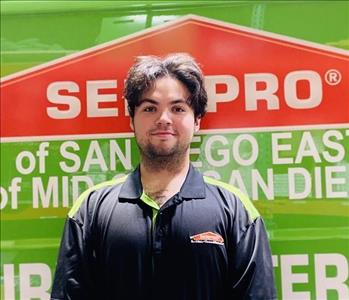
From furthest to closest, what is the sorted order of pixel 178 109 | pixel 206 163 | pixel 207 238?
1. pixel 206 163
2. pixel 178 109
3. pixel 207 238

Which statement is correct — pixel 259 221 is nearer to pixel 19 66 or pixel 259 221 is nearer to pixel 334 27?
pixel 334 27

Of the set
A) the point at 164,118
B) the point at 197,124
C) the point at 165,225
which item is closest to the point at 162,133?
the point at 164,118

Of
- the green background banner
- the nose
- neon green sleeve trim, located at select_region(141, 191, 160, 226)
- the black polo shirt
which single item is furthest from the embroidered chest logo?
the nose

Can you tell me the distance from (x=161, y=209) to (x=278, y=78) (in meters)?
0.67

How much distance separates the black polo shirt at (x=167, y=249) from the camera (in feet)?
5.86

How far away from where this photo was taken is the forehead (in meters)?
1.88

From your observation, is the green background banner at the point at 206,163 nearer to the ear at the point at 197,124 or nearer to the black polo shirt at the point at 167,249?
the ear at the point at 197,124

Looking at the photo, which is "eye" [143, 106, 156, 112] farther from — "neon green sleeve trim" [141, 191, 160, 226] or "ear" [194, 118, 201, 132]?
"neon green sleeve trim" [141, 191, 160, 226]

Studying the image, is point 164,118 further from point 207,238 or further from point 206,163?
point 207,238

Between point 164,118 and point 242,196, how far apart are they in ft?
1.33

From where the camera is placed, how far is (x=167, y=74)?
1.90 meters

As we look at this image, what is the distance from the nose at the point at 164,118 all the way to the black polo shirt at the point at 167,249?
8.9 inches

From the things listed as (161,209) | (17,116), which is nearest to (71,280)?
(161,209)

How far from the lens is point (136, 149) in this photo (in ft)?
6.74
